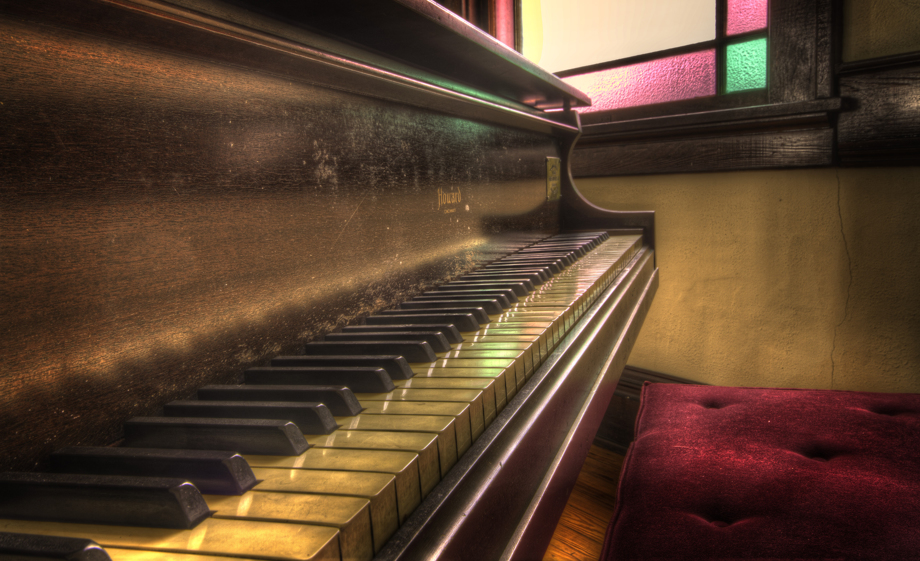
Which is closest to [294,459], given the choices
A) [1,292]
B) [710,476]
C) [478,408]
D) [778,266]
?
[478,408]

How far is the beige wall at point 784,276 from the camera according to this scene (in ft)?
7.53

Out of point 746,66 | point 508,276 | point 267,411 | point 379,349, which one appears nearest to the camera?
point 267,411

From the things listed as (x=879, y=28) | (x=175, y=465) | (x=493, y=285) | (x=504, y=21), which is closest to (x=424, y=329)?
(x=493, y=285)

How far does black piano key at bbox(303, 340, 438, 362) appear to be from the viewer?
0.85m

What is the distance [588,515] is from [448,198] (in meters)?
1.42

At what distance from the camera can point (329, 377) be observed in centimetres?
75

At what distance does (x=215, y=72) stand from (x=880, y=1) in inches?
99.9

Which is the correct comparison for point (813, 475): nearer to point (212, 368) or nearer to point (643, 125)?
point (212, 368)

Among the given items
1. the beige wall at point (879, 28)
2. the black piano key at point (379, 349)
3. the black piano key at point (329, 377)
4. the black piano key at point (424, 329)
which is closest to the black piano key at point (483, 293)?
the black piano key at point (424, 329)

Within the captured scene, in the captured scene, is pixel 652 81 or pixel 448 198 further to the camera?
pixel 652 81

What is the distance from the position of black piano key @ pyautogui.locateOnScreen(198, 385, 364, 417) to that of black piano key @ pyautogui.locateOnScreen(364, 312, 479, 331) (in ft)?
1.14

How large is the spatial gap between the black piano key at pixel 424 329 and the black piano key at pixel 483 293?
0.81ft

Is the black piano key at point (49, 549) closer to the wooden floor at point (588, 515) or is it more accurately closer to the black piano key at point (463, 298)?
the black piano key at point (463, 298)

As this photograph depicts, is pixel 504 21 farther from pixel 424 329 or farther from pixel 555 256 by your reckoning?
pixel 424 329
